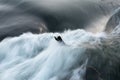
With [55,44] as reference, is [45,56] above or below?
below

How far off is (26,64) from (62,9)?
3.83 metres

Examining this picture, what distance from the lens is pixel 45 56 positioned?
22.3 ft

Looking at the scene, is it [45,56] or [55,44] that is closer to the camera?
[45,56]

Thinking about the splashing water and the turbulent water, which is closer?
the turbulent water

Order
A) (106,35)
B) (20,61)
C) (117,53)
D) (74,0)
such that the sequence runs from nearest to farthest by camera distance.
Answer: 1. (117,53)
2. (20,61)
3. (106,35)
4. (74,0)

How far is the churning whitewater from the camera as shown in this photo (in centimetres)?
612

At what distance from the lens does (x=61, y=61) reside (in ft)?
21.1

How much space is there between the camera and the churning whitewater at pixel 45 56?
20.1 feet

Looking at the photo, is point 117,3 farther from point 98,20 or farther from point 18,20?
point 18,20

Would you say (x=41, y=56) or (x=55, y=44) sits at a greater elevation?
(x=55, y=44)

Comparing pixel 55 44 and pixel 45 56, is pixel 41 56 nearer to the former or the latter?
pixel 45 56

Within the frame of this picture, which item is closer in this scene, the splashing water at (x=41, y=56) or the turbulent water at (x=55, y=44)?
the turbulent water at (x=55, y=44)

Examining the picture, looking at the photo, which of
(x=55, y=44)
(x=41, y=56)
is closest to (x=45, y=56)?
(x=41, y=56)

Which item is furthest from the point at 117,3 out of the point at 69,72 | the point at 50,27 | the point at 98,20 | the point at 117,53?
the point at 69,72
